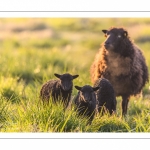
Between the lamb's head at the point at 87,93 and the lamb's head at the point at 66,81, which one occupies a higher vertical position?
the lamb's head at the point at 66,81

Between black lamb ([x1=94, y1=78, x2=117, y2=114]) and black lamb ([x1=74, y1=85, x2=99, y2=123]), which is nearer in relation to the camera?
black lamb ([x1=74, y1=85, x2=99, y2=123])

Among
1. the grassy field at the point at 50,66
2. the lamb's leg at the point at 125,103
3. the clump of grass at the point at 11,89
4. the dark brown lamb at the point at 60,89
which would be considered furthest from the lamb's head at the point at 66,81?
the lamb's leg at the point at 125,103

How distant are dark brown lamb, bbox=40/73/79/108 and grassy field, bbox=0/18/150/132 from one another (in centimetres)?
13

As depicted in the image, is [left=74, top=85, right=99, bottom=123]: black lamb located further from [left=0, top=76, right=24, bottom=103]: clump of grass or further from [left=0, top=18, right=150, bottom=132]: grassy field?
[left=0, top=76, right=24, bottom=103]: clump of grass

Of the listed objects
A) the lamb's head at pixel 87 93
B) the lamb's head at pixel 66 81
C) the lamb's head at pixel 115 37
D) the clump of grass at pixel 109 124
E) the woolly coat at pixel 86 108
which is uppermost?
the lamb's head at pixel 115 37

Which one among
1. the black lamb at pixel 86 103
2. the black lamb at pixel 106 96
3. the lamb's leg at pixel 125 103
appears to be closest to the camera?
the black lamb at pixel 86 103

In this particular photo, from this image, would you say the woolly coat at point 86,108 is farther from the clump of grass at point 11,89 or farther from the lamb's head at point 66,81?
the clump of grass at point 11,89

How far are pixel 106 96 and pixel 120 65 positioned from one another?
516mm

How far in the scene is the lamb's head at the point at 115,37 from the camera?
26.8ft

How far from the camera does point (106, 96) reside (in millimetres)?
8070

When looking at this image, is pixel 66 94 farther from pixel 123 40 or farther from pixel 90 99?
pixel 123 40

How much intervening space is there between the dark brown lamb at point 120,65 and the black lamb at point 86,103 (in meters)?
0.95

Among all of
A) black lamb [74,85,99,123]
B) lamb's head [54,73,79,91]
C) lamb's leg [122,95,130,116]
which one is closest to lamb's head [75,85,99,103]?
black lamb [74,85,99,123]

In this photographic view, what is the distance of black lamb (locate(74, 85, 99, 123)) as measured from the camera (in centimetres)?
734
